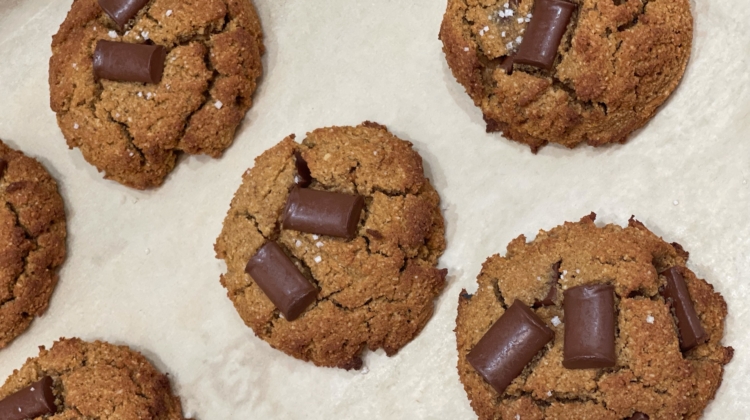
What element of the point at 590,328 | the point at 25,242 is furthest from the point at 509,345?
the point at 25,242

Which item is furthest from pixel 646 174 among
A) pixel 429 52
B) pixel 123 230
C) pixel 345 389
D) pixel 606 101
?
pixel 123 230

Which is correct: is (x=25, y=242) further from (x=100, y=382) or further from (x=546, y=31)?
(x=546, y=31)

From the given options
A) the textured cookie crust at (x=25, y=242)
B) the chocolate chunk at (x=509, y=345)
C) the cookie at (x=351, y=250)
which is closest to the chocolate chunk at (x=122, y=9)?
the textured cookie crust at (x=25, y=242)

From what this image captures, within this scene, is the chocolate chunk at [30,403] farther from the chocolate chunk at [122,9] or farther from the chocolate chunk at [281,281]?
the chocolate chunk at [122,9]

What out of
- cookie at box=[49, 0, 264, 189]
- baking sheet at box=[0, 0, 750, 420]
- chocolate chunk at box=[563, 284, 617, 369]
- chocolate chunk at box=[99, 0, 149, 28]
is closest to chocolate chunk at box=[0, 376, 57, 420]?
baking sheet at box=[0, 0, 750, 420]

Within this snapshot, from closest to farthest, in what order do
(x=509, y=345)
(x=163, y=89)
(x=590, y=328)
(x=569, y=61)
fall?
(x=590, y=328), (x=509, y=345), (x=569, y=61), (x=163, y=89)
